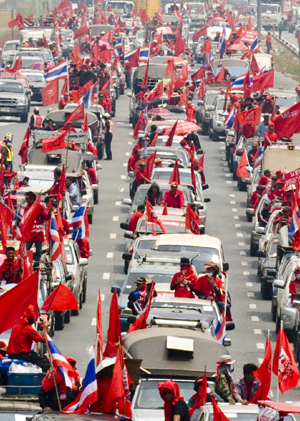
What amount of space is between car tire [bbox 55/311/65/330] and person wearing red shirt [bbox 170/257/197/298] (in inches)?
100

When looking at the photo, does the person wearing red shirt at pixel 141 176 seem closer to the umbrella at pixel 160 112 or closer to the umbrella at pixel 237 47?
the umbrella at pixel 160 112

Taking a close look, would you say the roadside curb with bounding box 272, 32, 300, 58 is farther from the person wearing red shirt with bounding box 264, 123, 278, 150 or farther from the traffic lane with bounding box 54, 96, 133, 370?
the person wearing red shirt with bounding box 264, 123, 278, 150

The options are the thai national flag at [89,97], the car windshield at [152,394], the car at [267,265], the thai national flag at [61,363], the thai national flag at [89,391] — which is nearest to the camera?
the thai national flag at [89,391]

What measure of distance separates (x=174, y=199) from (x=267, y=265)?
273cm

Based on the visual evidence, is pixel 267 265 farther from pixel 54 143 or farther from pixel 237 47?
pixel 237 47

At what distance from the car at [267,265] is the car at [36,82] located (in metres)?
26.2

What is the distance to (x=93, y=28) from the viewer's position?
243ft

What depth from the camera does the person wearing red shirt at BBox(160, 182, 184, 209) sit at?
27.8m

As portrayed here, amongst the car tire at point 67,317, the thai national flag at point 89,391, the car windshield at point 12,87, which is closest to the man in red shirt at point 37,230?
the car tire at point 67,317

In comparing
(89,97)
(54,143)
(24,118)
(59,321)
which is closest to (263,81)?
(89,97)

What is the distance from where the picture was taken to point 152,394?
1537 cm

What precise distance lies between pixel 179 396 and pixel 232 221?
18.7 metres

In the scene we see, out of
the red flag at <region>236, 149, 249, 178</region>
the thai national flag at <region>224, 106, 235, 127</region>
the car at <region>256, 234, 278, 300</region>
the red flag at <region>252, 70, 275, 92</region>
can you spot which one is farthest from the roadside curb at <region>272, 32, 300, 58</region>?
the car at <region>256, 234, 278, 300</region>

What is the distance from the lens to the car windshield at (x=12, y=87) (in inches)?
1864
